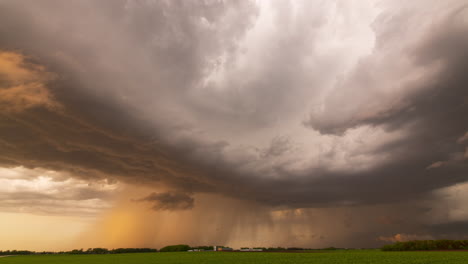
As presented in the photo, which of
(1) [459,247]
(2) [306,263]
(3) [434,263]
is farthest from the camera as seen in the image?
(1) [459,247]

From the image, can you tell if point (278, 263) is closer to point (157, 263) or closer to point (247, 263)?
point (247, 263)

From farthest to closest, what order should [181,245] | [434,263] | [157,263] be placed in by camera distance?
1. [181,245]
2. [157,263]
3. [434,263]

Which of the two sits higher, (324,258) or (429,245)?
(429,245)

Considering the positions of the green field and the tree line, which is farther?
the tree line

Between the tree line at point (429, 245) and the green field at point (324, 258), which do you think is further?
the tree line at point (429, 245)

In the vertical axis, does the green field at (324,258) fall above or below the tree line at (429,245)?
below

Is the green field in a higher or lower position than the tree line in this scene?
lower

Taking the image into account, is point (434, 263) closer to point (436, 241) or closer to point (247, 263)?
point (247, 263)

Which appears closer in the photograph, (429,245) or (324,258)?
(324,258)

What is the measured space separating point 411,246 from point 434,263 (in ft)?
293

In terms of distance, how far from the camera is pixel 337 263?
180ft

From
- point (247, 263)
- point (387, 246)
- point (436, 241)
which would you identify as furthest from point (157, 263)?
point (436, 241)

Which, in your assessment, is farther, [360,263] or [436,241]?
[436,241]

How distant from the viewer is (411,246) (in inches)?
5005
